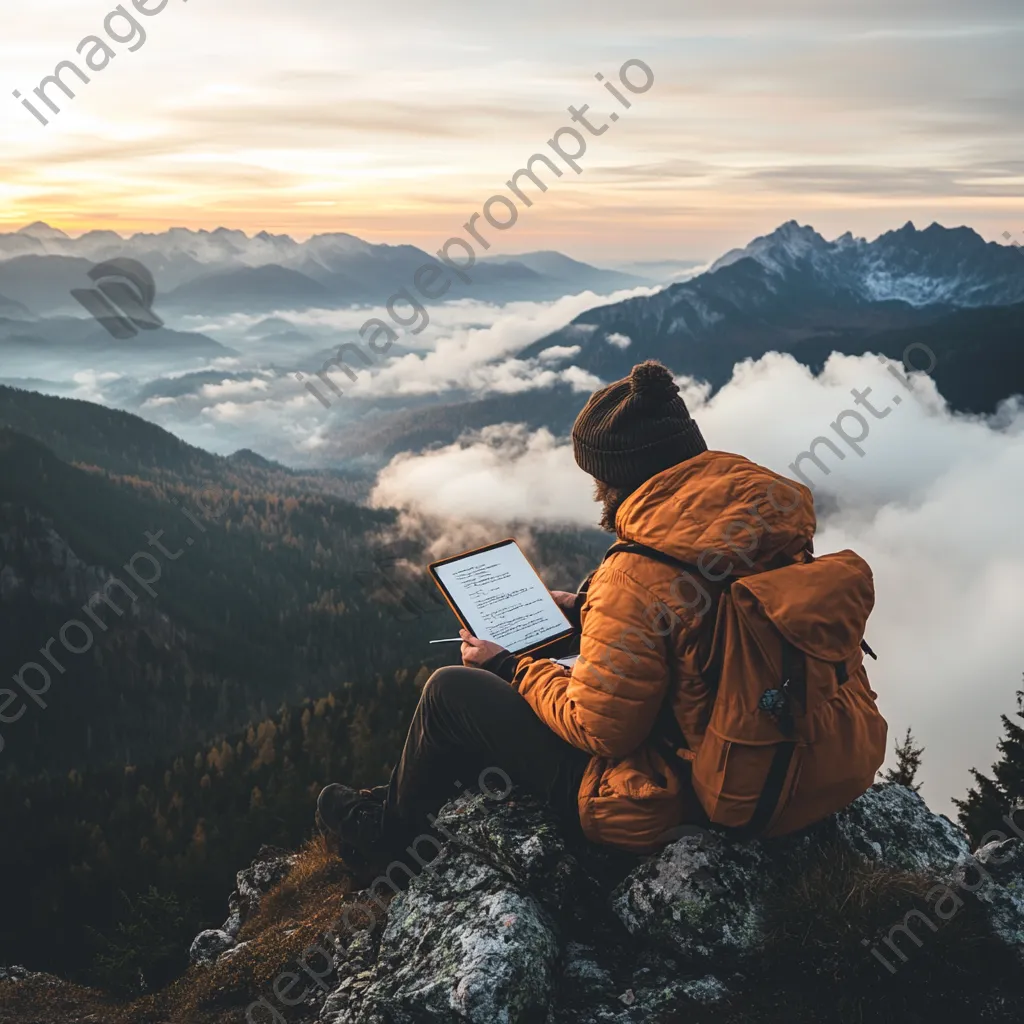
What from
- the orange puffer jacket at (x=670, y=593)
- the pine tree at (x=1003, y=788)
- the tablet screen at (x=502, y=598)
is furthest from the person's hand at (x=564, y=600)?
the pine tree at (x=1003, y=788)

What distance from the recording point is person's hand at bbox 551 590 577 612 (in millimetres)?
8203

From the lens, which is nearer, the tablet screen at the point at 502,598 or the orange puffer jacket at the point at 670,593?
the orange puffer jacket at the point at 670,593

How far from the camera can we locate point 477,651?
7398 mm

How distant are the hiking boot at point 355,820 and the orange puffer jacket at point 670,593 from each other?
3488mm

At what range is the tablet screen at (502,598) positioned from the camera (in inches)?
300

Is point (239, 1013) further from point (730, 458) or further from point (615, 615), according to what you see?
point (730, 458)

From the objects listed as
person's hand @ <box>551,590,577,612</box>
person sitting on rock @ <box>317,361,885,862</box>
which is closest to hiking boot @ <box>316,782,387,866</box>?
person sitting on rock @ <box>317,361,885,862</box>

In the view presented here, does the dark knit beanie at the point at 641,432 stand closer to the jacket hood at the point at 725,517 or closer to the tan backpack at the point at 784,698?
the jacket hood at the point at 725,517

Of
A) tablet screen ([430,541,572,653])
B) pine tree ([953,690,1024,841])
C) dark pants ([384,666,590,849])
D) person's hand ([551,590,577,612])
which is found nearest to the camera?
dark pants ([384,666,590,849])

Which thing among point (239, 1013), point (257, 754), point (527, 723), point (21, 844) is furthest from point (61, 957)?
point (527, 723)

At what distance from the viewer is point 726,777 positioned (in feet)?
19.2

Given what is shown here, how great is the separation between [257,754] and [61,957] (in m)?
30.4

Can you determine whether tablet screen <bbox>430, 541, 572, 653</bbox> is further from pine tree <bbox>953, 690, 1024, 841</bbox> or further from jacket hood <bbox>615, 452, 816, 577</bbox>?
pine tree <bbox>953, 690, 1024, 841</bbox>

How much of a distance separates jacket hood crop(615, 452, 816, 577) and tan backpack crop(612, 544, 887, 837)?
13cm
